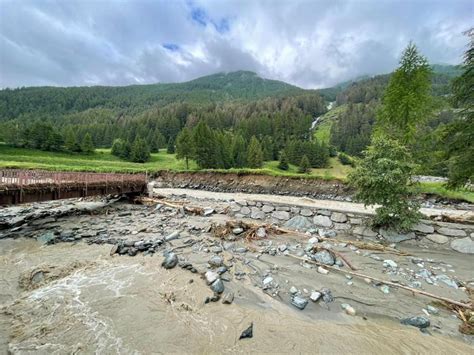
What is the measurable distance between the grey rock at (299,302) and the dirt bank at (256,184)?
63.9 ft

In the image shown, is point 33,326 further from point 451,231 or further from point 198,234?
point 451,231

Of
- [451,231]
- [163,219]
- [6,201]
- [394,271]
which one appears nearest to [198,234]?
[163,219]

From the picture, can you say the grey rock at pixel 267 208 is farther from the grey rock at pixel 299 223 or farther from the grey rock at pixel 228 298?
the grey rock at pixel 228 298

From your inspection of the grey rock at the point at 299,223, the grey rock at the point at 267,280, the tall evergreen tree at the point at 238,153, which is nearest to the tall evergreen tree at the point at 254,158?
the tall evergreen tree at the point at 238,153

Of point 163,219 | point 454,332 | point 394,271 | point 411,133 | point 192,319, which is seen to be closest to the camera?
point 454,332

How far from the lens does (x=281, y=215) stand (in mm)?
11391

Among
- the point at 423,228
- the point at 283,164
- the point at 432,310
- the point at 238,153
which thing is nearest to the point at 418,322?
the point at 432,310

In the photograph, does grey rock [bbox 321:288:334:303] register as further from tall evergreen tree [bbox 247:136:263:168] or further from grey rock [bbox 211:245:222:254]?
tall evergreen tree [bbox 247:136:263:168]

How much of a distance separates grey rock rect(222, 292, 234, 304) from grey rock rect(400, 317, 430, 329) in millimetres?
3563

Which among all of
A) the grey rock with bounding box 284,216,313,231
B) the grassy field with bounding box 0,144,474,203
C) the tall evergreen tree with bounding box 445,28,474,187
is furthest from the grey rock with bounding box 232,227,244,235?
the grassy field with bounding box 0,144,474,203

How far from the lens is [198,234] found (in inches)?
385

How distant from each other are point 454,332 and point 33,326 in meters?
8.12

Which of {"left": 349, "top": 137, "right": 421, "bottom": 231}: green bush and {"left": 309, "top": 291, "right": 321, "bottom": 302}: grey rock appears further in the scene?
{"left": 349, "top": 137, "right": 421, "bottom": 231}: green bush

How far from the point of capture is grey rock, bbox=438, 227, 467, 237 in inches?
322
